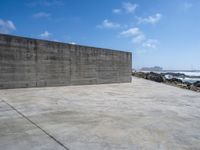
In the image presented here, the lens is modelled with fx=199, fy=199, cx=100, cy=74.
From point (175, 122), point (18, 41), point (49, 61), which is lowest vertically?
point (175, 122)

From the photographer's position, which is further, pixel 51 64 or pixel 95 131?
pixel 51 64

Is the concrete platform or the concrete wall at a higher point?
the concrete wall

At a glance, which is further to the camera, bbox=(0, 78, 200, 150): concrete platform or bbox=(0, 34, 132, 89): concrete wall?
bbox=(0, 34, 132, 89): concrete wall

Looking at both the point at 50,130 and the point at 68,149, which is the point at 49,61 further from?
the point at 68,149

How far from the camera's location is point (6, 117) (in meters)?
3.63

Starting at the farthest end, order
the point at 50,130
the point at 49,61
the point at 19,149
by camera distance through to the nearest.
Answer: the point at 49,61 < the point at 50,130 < the point at 19,149

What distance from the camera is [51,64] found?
9.68m

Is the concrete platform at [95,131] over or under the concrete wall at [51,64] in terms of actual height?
under

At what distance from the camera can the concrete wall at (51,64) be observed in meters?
8.19

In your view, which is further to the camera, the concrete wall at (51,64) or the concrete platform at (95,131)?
the concrete wall at (51,64)

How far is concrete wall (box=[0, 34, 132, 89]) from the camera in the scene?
8188 millimetres

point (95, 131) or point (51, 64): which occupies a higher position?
point (51, 64)

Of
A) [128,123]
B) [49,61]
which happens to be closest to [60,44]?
[49,61]

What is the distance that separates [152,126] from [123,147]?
1.10 meters
